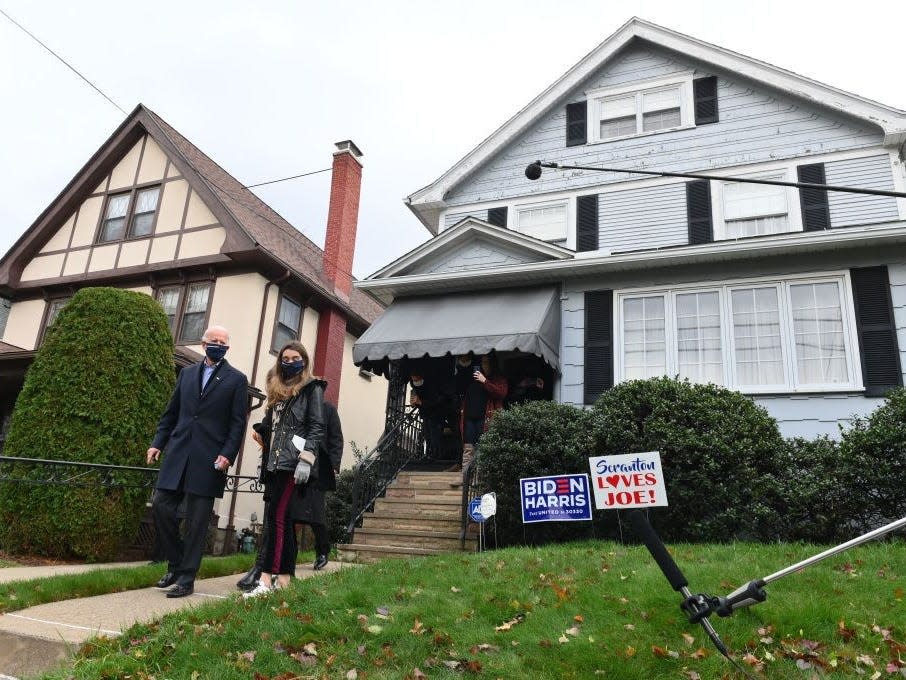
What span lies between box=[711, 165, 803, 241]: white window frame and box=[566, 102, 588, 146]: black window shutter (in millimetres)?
2868

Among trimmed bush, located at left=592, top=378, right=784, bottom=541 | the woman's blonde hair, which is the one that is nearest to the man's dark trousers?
the woman's blonde hair

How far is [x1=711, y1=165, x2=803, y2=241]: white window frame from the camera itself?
12.1 metres

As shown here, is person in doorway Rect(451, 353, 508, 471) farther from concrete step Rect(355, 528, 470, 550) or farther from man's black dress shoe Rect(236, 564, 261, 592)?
man's black dress shoe Rect(236, 564, 261, 592)

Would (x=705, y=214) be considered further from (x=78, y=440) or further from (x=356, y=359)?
(x=78, y=440)

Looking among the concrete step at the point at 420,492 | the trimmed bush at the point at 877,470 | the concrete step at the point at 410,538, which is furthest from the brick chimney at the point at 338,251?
the trimmed bush at the point at 877,470

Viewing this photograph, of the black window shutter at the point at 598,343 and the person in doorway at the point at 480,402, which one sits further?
the black window shutter at the point at 598,343

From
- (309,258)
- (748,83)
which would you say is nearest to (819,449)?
(748,83)

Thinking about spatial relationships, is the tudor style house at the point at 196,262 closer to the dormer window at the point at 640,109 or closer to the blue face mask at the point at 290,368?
the dormer window at the point at 640,109

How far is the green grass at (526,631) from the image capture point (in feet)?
12.9

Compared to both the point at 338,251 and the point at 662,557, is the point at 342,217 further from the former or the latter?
the point at 662,557

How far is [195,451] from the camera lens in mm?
5820

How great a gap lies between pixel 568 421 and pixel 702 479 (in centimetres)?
190

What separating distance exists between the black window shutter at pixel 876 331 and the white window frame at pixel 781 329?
3.9 inches

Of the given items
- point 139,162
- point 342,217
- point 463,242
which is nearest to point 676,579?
point 463,242
